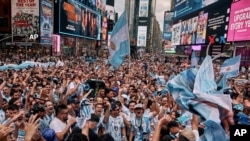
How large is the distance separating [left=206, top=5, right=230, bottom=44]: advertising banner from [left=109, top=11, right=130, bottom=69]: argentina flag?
28.3 metres

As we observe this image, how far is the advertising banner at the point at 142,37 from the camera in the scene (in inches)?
6053

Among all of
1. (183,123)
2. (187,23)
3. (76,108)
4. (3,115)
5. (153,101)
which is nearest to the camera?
(183,123)

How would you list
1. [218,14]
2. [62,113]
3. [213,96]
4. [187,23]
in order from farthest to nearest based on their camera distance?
[187,23]
[218,14]
[62,113]
[213,96]

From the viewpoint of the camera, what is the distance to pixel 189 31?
54344 millimetres

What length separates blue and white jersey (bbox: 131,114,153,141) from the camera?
231 inches

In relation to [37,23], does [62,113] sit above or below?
below

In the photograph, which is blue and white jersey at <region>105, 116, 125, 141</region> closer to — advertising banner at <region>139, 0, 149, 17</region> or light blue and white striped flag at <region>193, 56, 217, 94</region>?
light blue and white striped flag at <region>193, 56, 217, 94</region>

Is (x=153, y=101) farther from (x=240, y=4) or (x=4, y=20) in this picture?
(x=4, y=20)

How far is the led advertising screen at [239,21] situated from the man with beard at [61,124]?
27397 millimetres

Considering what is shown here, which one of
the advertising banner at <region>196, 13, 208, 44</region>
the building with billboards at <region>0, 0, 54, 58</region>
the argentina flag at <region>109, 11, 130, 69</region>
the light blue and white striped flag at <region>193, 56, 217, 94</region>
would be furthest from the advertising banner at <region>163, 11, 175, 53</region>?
the light blue and white striped flag at <region>193, 56, 217, 94</region>

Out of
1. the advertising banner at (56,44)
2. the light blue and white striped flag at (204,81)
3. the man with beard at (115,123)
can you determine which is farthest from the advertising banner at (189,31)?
the light blue and white striped flag at (204,81)

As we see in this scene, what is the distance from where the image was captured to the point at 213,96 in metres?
3.54

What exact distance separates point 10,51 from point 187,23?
30.3 metres

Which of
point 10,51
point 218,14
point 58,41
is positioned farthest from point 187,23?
point 10,51
